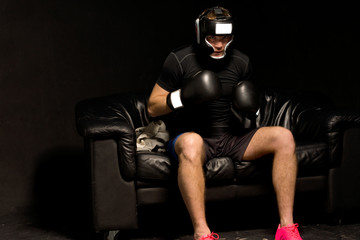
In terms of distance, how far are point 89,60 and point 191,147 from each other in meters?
1.63

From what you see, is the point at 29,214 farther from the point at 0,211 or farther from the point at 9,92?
the point at 9,92

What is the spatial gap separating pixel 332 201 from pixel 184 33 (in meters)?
1.87

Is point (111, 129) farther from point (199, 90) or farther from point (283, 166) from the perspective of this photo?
point (283, 166)

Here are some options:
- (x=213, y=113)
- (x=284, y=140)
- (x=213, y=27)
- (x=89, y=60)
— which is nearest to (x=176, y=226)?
(x=213, y=113)

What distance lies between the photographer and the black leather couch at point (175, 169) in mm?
3211

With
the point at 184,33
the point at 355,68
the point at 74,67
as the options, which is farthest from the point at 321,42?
the point at 74,67

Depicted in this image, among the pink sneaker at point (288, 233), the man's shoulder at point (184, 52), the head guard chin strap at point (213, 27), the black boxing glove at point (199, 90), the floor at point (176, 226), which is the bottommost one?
the floor at point (176, 226)

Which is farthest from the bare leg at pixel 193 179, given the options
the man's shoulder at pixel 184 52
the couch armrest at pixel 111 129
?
the man's shoulder at pixel 184 52

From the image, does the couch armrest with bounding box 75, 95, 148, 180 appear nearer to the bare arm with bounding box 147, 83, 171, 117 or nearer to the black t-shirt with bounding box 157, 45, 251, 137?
the bare arm with bounding box 147, 83, 171, 117

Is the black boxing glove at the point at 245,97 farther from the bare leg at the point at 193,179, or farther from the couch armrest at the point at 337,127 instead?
Answer: the couch armrest at the point at 337,127

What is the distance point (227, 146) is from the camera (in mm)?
3391

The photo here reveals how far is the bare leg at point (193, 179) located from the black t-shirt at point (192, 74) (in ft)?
1.18

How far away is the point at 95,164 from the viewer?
3.20 meters

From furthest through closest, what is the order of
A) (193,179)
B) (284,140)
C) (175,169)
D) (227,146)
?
(227,146) → (175,169) → (284,140) → (193,179)
